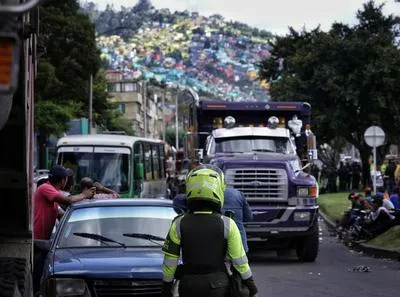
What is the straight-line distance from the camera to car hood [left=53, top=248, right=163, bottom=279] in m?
7.91

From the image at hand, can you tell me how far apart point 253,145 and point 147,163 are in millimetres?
11276

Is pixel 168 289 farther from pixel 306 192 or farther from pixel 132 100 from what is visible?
pixel 132 100

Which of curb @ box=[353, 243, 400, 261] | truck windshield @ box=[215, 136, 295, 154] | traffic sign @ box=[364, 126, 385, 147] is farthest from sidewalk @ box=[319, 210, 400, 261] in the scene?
traffic sign @ box=[364, 126, 385, 147]

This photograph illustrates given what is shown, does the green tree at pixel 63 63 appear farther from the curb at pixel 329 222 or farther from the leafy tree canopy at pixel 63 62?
the curb at pixel 329 222

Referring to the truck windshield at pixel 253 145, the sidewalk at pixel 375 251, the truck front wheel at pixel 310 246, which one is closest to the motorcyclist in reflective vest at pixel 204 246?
the truck front wheel at pixel 310 246

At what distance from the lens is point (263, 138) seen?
19.2m

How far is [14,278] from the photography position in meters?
7.16

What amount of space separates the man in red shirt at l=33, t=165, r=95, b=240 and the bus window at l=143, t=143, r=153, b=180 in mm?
18026

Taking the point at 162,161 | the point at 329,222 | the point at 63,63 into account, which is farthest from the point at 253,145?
the point at 63,63

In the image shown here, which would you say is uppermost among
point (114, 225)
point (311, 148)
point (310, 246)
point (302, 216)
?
point (311, 148)

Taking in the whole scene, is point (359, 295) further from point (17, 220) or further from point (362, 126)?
point (362, 126)

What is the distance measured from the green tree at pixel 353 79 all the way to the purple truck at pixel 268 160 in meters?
26.7

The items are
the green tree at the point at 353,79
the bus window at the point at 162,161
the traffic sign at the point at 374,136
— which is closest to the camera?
the traffic sign at the point at 374,136

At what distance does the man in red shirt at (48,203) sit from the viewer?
10477 millimetres
